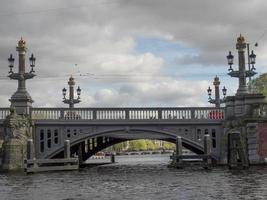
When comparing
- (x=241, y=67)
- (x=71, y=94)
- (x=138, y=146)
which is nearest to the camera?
(x=241, y=67)

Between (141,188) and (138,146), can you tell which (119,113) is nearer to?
(141,188)

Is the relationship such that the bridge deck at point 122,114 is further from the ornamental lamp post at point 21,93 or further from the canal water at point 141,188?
the canal water at point 141,188

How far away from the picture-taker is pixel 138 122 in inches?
2136

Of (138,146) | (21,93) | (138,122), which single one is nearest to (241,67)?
(138,122)

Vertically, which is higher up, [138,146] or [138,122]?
[138,122]

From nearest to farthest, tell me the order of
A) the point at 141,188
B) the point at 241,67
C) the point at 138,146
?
the point at 141,188 → the point at 241,67 → the point at 138,146

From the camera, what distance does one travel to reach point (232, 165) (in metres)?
47.3

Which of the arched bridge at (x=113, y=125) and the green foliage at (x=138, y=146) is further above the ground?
the arched bridge at (x=113, y=125)

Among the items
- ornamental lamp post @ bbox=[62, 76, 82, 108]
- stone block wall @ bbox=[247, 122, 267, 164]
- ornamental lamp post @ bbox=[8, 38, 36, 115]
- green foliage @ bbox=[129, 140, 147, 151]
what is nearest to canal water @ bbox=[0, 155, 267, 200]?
stone block wall @ bbox=[247, 122, 267, 164]

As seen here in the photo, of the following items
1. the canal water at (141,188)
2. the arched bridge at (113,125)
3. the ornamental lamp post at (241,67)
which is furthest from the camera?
the arched bridge at (113,125)

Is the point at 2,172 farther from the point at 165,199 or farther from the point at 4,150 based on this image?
the point at 165,199

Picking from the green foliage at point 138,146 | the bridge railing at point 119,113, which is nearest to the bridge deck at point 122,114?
the bridge railing at point 119,113

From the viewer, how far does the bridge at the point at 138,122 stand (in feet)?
172

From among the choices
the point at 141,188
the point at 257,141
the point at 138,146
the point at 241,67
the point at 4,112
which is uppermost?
the point at 241,67
